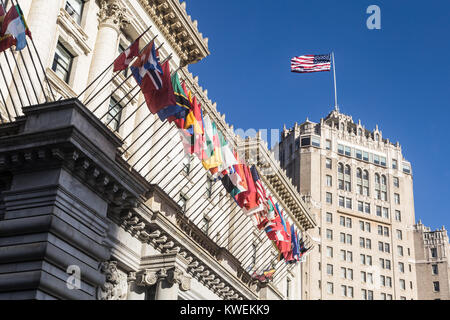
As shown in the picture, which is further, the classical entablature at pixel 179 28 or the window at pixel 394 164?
the window at pixel 394 164

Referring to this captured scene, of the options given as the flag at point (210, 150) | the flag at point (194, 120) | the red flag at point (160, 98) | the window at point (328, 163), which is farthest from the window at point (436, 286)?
the red flag at point (160, 98)

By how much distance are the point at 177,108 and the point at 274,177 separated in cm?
3329

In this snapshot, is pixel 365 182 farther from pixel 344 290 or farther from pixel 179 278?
pixel 179 278

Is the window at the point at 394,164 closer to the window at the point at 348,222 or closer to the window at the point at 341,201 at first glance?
the window at the point at 341,201

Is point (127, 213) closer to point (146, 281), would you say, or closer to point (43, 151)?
point (146, 281)

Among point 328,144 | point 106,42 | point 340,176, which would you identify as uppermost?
point 328,144

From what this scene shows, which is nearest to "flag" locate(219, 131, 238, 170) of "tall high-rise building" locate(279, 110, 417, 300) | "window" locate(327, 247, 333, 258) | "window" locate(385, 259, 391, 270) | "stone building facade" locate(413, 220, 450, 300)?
"tall high-rise building" locate(279, 110, 417, 300)

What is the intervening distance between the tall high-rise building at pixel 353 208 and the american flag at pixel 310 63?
58.0 m

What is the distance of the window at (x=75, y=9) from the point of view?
110 feet

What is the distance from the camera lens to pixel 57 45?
3181 cm

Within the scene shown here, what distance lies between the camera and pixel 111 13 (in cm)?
3569

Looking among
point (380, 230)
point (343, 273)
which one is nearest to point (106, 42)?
point (343, 273)

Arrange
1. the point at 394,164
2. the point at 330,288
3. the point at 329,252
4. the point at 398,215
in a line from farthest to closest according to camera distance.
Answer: the point at 394,164 → the point at 398,215 → the point at 329,252 → the point at 330,288
